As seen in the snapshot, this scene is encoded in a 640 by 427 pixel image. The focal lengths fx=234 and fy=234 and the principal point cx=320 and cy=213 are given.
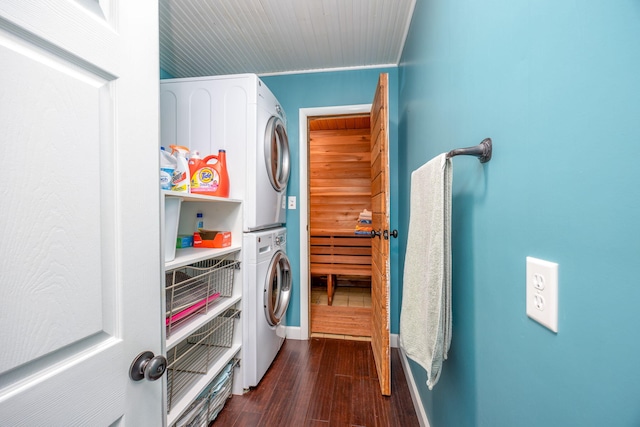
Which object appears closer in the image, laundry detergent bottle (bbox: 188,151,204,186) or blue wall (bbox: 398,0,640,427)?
blue wall (bbox: 398,0,640,427)

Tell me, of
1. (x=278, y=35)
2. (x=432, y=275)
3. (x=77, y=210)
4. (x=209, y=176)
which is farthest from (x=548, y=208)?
(x=278, y=35)

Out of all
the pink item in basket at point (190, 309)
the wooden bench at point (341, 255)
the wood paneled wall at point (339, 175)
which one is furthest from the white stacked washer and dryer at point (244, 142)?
the wood paneled wall at point (339, 175)

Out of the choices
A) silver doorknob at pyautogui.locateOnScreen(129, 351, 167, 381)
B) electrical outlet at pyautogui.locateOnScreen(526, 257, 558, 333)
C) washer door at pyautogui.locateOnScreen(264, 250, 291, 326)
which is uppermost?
electrical outlet at pyautogui.locateOnScreen(526, 257, 558, 333)

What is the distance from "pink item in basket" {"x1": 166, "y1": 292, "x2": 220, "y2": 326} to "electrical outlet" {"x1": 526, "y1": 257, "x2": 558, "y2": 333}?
1295 millimetres

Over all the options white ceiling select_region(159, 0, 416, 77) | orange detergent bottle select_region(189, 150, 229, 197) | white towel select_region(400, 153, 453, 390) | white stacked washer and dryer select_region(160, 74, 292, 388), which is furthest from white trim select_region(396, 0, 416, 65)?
orange detergent bottle select_region(189, 150, 229, 197)

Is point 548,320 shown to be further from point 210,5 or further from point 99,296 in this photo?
point 210,5

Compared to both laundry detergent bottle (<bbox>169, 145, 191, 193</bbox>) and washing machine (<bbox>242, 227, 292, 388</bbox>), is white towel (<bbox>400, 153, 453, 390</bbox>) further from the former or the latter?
laundry detergent bottle (<bbox>169, 145, 191, 193</bbox>)

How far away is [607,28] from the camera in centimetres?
36

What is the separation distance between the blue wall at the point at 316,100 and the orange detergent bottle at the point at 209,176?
0.94m

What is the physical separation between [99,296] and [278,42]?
86.5 inches

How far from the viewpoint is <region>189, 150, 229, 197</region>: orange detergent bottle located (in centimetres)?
145

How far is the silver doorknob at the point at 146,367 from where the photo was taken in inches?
20.7

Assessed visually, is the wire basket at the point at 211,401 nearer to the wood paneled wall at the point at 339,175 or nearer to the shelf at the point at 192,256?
the shelf at the point at 192,256

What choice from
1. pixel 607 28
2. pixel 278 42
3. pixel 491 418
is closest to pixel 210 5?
pixel 278 42
